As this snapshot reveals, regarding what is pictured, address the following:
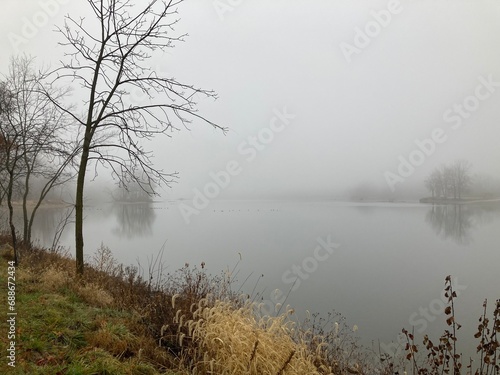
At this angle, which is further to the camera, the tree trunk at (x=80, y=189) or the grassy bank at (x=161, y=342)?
the tree trunk at (x=80, y=189)

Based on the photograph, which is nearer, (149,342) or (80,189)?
(149,342)

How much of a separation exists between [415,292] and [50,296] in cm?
1252

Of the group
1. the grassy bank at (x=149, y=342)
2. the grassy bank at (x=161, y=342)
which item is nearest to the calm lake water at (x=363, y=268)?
the grassy bank at (x=161, y=342)

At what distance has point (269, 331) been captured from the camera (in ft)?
13.5

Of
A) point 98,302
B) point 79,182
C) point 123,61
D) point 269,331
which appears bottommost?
point 98,302

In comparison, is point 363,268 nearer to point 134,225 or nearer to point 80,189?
point 80,189

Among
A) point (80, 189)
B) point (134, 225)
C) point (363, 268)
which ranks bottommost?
point (134, 225)

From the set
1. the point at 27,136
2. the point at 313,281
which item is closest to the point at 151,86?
the point at 27,136

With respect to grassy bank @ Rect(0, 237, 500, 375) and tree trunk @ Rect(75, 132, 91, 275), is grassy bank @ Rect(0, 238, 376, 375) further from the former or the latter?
tree trunk @ Rect(75, 132, 91, 275)

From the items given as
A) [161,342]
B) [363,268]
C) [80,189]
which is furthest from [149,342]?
[363,268]

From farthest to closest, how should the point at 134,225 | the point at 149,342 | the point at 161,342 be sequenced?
the point at 134,225, the point at 161,342, the point at 149,342

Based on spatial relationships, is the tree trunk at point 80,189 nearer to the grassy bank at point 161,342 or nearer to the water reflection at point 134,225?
the grassy bank at point 161,342

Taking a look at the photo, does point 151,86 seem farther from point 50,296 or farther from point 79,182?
point 50,296

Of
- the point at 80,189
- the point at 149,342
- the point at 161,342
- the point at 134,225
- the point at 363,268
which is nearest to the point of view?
the point at 149,342
